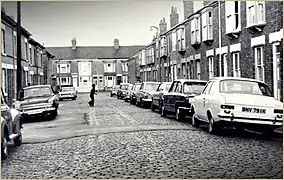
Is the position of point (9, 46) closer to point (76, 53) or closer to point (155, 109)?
point (76, 53)

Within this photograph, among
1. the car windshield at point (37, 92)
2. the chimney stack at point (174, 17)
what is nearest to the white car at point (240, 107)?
the chimney stack at point (174, 17)

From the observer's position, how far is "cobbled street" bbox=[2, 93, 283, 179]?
264 inches

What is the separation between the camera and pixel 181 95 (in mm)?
10125

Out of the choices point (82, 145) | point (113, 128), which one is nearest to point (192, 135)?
point (113, 128)

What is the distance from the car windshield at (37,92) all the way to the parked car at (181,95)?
7.46 feet

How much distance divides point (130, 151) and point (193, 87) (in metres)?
3.05

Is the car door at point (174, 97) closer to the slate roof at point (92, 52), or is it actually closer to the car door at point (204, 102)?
the car door at point (204, 102)

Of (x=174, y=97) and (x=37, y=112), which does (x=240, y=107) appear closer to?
(x=174, y=97)

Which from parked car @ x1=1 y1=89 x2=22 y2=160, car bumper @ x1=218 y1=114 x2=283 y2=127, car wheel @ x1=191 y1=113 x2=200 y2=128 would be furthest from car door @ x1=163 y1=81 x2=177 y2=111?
parked car @ x1=1 y1=89 x2=22 y2=160

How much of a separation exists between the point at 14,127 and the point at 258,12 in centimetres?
429

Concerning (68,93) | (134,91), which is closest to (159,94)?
(134,91)

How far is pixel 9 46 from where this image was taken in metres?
7.34

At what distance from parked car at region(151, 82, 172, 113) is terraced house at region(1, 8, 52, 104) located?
2448mm

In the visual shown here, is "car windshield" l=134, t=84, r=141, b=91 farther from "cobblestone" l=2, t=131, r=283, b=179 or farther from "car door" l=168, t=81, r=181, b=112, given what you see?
"cobblestone" l=2, t=131, r=283, b=179
